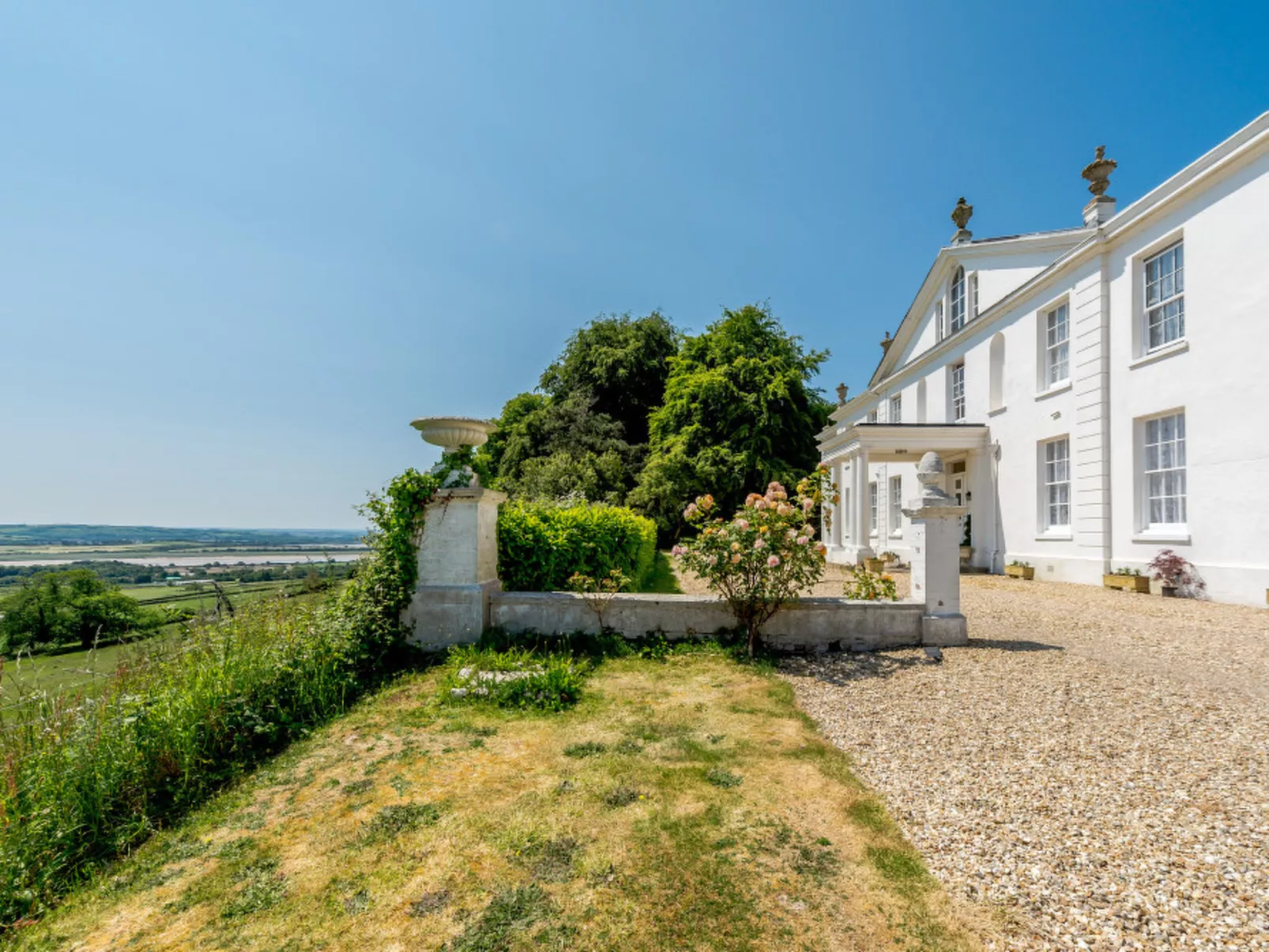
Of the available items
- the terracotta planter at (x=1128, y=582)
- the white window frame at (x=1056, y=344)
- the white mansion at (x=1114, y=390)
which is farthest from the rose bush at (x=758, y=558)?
the white window frame at (x=1056, y=344)

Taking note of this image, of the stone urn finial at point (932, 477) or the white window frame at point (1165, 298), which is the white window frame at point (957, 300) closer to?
the white window frame at point (1165, 298)

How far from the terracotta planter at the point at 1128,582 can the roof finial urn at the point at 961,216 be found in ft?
36.8

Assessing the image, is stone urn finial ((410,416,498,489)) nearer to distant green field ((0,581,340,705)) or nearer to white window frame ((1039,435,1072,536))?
distant green field ((0,581,340,705))

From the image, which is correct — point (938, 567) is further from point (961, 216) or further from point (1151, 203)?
point (961, 216)

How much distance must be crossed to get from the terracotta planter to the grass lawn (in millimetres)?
9188

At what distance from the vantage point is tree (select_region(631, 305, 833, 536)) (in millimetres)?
22844

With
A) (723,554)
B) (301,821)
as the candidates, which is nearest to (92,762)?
(301,821)

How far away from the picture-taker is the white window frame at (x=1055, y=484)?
12077 mm

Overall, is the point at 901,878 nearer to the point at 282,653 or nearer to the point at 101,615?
the point at 282,653

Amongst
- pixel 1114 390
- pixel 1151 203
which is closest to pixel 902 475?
pixel 1114 390

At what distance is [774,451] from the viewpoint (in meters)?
24.1

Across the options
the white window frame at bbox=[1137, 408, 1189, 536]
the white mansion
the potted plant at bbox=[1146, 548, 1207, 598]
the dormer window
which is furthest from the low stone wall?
the dormer window

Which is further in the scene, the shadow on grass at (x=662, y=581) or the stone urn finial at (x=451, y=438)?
the shadow on grass at (x=662, y=581)

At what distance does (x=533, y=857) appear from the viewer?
8.30 feet
